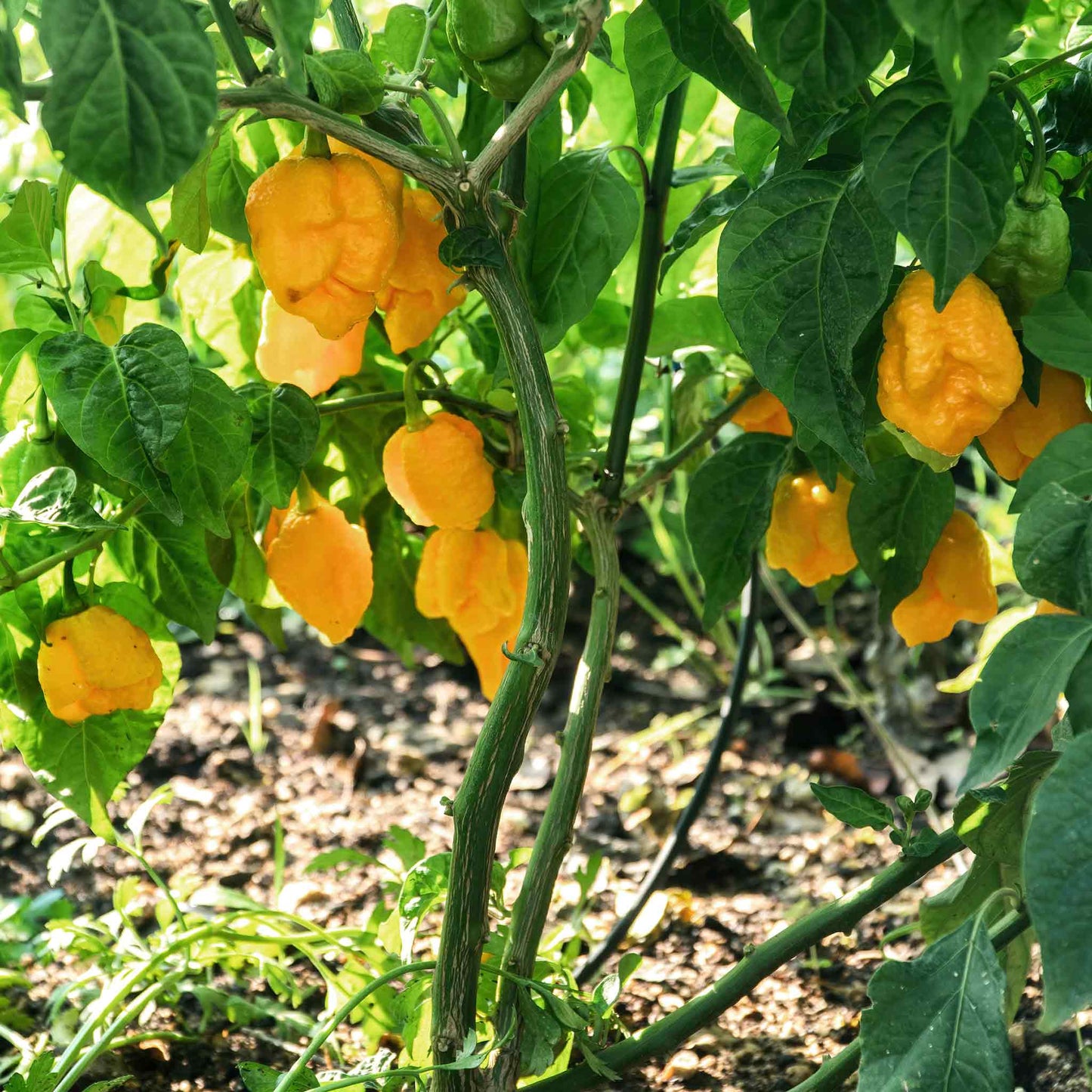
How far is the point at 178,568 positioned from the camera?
94 centimetres

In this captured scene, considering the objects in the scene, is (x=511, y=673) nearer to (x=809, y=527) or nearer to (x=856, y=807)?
(x=856, y=807)

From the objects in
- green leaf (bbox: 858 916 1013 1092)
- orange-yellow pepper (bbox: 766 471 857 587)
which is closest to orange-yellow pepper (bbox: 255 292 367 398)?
orange-yellow pepper (bbox: 766 471 857 587)

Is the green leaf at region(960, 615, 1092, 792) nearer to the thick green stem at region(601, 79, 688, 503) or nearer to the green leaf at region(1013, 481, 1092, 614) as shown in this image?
the green leaf at region(1013, 481, 1092, 614)

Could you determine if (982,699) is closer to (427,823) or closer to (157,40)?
(157,40)

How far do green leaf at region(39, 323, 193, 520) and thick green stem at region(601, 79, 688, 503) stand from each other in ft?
1.07

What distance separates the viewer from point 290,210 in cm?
74

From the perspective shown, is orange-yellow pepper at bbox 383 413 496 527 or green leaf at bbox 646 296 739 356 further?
green leaf at bbox 646 296 739 356

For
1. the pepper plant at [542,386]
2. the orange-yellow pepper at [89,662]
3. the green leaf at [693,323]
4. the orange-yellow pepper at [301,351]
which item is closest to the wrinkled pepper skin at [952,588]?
the pepper plant at [542,386]

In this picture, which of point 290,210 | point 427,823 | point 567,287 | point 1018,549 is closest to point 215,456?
point 290,210

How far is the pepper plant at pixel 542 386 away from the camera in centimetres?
57

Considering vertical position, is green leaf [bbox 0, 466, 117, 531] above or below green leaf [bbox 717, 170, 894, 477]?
below

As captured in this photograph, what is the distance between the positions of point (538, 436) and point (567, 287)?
0.15 metres

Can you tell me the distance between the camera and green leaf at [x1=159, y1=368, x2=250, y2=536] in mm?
774

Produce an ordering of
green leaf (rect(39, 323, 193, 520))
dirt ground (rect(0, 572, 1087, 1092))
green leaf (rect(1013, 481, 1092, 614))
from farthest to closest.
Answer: dirt ground (rect(0, 572, 1087, 1092)) → green leaf (rect(39, 323, 193, 520)) → green leaf (rect(1013, 481, 1092, 614))
